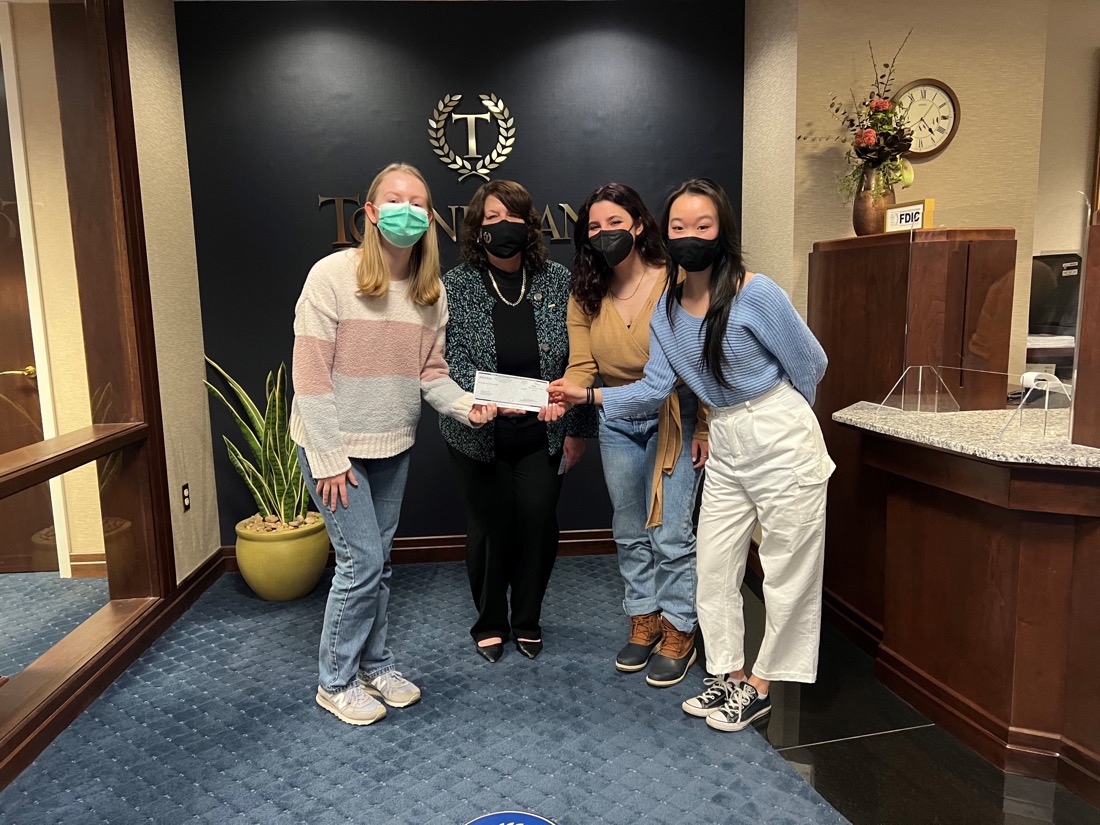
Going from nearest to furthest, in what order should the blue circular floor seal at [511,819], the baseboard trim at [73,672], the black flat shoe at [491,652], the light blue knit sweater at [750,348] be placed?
the blue circular floor seal at [511,819] < the light blue knit sweater at [750,348] < the baseboard trim at [73,672] < the black flat shoe at [491,652]

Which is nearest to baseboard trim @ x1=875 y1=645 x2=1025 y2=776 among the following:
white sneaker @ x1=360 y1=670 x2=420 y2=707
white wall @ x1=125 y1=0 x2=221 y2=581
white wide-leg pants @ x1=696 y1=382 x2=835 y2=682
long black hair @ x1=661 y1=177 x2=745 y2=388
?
white wide-leg pants @ x1=696 y1=382 x2=835 y2=682

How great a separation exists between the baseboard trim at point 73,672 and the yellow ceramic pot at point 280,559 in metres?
0.30

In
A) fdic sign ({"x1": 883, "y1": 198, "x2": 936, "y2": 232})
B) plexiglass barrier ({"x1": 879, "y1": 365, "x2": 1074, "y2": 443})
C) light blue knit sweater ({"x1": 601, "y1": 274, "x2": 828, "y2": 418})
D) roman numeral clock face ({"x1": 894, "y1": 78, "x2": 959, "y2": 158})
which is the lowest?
plexiglass barrier ({"x1": 879, "y1": 365, "x2": 1074, "y2": 443})

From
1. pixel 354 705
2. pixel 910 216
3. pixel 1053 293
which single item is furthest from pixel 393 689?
pixel 1053 293

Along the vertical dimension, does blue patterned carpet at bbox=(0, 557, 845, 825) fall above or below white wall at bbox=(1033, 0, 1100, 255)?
below

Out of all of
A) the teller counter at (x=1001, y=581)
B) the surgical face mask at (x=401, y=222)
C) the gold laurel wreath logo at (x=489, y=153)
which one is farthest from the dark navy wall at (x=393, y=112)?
the teller counter at (x=1001, y=581)

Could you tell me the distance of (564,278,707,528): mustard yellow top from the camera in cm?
226

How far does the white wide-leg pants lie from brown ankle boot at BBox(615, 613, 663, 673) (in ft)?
1.21

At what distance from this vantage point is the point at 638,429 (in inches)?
94.0

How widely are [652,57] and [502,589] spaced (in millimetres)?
2548

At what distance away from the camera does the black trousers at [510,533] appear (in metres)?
2.43

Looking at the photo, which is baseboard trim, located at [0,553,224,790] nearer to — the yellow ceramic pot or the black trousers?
the yellow ceramic pot

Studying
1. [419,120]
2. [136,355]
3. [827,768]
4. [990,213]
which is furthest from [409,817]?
[990,213]

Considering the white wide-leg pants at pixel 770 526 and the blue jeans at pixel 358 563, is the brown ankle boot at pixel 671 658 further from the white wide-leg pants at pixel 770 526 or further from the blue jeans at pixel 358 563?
the blue jeans at pixel 358 563
